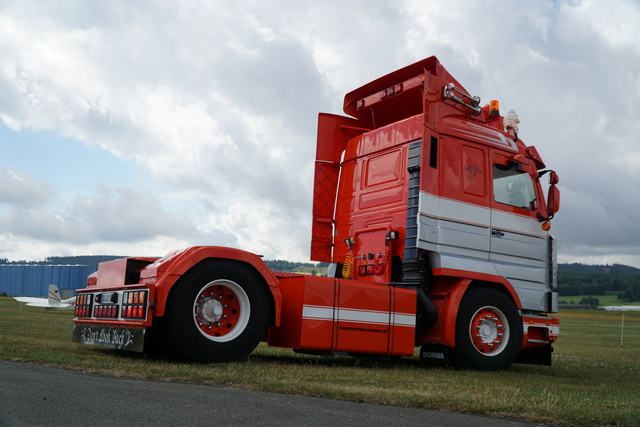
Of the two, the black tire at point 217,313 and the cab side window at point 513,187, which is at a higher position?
the cab side window at point 513,187

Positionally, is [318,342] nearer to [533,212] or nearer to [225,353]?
[225,353]

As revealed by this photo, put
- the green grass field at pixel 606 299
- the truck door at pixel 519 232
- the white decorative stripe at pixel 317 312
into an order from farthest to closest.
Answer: the green grass field at pixel 606 299 → the truck door at pixel 519 232 → the white decorative stripe at pixel 317 312

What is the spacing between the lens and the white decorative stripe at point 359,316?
317 inches

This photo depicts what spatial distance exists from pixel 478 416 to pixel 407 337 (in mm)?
3830

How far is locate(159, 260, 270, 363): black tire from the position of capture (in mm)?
7238

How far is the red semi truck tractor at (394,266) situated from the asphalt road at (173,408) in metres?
1.94

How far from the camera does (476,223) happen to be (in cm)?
970

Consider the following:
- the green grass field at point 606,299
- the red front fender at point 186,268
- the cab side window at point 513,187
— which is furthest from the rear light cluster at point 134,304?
the green grass field at point 606,299

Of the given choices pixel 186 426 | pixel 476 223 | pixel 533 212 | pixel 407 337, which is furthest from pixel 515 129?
pixel 186 426

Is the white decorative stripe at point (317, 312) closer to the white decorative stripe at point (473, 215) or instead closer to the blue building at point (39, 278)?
the white decorative stripe at point (473, 215)

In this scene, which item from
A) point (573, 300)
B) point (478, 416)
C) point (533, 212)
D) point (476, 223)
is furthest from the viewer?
point (573, 300)

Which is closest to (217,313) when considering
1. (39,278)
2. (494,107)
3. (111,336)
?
(111,336)

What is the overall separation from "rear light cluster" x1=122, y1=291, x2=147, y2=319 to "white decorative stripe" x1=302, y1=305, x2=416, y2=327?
1.90 m

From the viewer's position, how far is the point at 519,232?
33.7 feet
